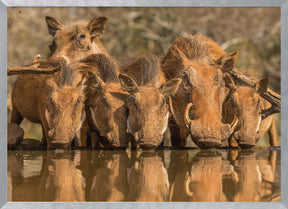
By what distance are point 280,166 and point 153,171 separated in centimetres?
106

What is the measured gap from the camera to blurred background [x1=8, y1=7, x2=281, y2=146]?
12070mm

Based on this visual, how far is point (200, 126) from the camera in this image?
16.8 ft

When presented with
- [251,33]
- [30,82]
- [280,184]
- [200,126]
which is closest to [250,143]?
[200,126]

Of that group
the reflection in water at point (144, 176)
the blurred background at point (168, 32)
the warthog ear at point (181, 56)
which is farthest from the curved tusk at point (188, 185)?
the blurred background at point (168, 32)

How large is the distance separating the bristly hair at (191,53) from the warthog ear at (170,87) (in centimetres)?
53

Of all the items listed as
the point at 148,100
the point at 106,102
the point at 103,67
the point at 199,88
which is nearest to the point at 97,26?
the point at 103,67

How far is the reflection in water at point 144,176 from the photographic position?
3.65 m

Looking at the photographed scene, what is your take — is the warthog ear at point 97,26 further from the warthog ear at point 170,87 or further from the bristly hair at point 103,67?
the warthog ear at point 170,87

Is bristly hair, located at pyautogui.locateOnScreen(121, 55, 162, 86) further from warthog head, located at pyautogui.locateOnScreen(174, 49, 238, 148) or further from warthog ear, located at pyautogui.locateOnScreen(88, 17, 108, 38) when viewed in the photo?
warthog ear, located at pyautogui.locateOnScreen(88, 17, 108, 38)

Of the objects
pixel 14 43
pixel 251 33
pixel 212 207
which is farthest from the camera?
pixel 251 33

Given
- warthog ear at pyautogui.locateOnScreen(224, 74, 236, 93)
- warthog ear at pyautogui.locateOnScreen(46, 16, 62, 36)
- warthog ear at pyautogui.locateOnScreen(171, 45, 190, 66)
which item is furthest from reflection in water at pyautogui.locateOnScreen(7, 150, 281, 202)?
warthog ear at pyautogui.locateOnScreen(46, 16, 62, 36)

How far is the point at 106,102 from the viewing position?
18.3 feet

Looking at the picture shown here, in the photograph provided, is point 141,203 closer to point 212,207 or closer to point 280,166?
point 212,207

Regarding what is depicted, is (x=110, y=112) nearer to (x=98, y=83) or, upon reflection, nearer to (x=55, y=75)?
(x=98, y=83)
